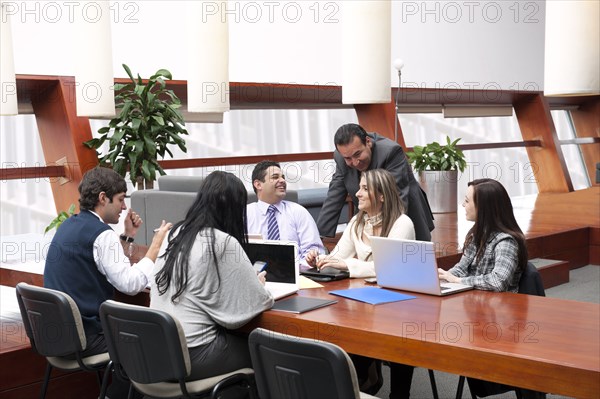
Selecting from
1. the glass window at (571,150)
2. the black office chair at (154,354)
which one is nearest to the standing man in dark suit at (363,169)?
the black office chair at (154,354)

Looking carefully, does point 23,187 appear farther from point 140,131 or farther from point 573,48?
point 573,48

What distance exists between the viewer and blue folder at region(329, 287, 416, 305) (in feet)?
10.2

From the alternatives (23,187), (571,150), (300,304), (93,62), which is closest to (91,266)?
(300,304)

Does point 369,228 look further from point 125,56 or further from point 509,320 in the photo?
point 125,56

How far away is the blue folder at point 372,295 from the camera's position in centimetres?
311

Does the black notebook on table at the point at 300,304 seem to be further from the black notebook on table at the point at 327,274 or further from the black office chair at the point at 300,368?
the black office chair at the point at 300,368

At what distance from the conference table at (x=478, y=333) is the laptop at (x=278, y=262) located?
0.49 ft

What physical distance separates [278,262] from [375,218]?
63 cm

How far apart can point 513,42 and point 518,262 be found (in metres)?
9.65

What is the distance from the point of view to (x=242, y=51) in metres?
8.87

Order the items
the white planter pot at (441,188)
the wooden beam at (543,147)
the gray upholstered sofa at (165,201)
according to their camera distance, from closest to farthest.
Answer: the gray upholstered sofa at (165,201) → the white planter pot at (441,188) → the wooden beam at (543,147)

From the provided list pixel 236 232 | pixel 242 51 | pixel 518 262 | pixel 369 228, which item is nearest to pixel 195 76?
pixel 369 228

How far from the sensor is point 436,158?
9.47 metres

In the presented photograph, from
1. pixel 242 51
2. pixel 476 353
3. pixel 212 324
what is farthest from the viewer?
pixel 242 51
